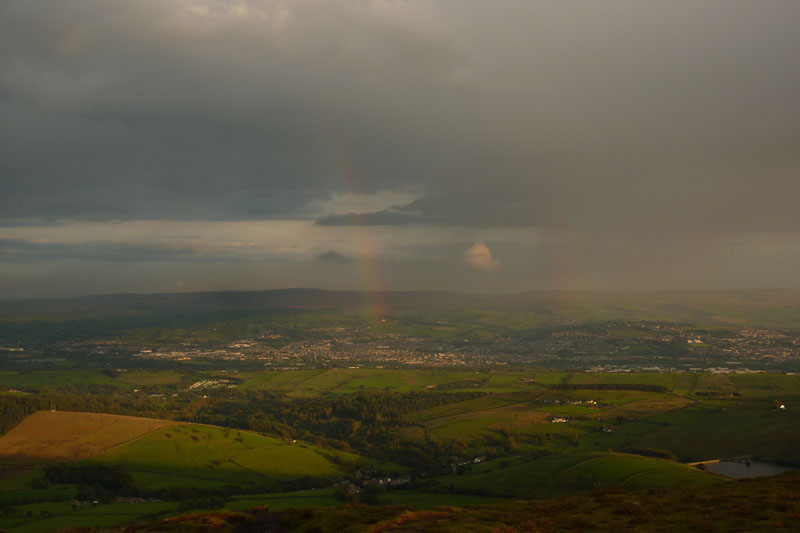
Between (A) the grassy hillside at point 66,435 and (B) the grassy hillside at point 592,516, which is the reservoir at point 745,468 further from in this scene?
(A) the grassy hillside at point 66,435

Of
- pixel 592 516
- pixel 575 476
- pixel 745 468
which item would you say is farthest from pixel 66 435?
pixel 745 468

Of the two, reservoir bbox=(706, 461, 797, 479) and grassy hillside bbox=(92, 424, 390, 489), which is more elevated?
reservoir bbox=(706, 461, 797, 479)

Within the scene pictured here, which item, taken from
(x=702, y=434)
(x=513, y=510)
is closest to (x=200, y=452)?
Result: (x=513, y=510)

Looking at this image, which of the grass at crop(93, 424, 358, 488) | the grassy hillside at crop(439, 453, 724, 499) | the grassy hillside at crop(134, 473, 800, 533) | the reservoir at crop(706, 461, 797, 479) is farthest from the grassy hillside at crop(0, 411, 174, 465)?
the reservoir at crop(706, 461, 797, 479)

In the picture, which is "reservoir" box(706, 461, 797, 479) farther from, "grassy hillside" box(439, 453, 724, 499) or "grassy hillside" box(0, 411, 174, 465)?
"grassy hillside" box(0, 411, 174, 465)

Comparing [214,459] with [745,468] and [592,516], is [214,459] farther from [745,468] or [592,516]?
[592,516]

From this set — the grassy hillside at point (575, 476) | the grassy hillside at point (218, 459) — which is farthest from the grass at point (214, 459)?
the grassy hillside at point (575, 476)

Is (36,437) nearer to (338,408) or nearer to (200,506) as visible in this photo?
(200,506)
